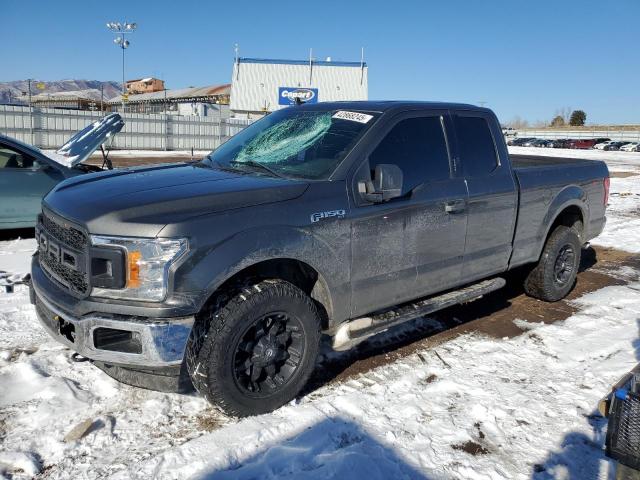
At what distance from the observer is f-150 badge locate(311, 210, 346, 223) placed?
3.21 m

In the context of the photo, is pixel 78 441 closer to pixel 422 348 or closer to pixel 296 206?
pixel 296 206

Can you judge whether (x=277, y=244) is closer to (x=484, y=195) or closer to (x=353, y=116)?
(x=353, y=116)

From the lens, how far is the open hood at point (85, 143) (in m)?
7.64

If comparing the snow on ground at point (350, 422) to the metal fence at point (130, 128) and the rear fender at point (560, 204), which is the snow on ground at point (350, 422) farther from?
the metal fence at point (130, 128)

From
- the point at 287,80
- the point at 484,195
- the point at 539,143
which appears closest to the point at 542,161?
the point at 484,195

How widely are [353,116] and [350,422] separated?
2108 millimetres

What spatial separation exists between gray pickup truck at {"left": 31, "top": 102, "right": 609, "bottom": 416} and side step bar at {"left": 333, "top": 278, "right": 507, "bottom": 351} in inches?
0.6

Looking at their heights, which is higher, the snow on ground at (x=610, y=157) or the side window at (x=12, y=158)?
the snow on ground at (x=610, y=157)

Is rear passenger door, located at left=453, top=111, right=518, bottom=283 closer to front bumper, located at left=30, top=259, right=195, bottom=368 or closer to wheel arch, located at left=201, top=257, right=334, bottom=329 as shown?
wheel arch, located at left=201, top=257, right=334, bottom=329

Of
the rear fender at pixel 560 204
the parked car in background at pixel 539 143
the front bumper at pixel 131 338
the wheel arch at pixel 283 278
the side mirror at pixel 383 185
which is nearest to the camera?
the front bumper at pixel 131 338

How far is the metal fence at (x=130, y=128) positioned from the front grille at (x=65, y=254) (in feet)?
78.1

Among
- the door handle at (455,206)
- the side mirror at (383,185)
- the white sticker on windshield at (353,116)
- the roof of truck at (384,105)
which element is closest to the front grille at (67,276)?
the side mirror at (383,185)

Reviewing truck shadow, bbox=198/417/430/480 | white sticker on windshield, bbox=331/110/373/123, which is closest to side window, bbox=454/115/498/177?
white sticker on windshield, bbox=331/110/373/123

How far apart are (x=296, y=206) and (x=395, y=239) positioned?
2.78ft
